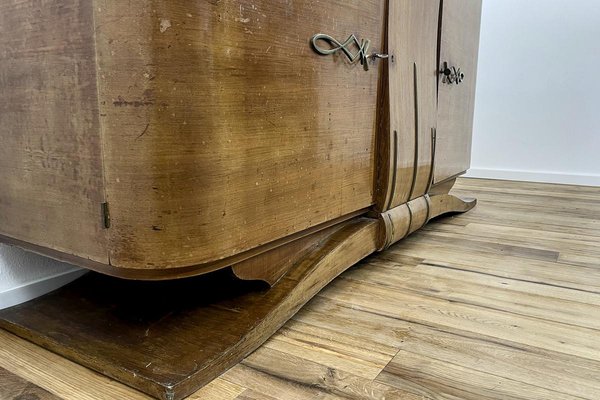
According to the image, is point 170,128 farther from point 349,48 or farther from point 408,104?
point 408,104

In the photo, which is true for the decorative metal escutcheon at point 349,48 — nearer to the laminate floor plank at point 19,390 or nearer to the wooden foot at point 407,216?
the wooden foot at point 407,216

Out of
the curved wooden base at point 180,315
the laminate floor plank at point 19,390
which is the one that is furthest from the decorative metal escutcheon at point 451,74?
the laminate floor plank at point 19,390

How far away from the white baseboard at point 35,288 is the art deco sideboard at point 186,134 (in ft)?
0.36

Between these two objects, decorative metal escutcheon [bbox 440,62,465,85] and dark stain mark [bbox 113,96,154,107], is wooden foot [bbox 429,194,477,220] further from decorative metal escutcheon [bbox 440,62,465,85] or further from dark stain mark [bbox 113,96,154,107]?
dark stain mark [bbox 113,96,154,107]

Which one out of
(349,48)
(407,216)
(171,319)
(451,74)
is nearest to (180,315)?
(171,319)

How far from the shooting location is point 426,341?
2.33 feet

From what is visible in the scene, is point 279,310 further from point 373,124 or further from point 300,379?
point 373,124

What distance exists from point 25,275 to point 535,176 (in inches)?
96.2

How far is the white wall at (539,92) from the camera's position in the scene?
7.88 ft

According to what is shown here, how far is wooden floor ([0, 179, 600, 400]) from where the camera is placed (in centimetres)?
58

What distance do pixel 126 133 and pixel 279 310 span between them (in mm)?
340

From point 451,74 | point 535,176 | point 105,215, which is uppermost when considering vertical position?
point 451,74

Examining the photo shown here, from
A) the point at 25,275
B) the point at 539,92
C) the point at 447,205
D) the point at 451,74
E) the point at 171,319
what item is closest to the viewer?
the point at 171,319

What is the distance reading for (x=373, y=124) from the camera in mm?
928
